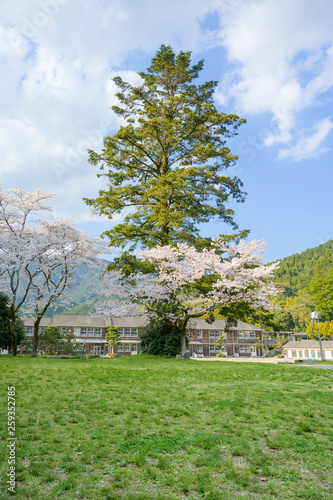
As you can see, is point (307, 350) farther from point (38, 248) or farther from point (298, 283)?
point (298, 283)

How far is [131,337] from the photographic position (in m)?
53.8

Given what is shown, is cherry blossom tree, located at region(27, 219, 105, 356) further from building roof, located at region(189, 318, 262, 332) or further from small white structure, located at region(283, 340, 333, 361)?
small white structure, located at region(283, 340, 333, 361)

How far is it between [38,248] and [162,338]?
31.6 feet

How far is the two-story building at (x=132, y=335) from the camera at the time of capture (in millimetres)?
51281

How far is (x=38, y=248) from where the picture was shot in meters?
20.0

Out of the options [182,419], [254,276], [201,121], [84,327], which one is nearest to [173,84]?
[201,121]

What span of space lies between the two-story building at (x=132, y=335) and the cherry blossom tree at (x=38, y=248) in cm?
2848

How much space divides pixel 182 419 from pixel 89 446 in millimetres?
1804

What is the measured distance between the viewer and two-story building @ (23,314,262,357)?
51281mm

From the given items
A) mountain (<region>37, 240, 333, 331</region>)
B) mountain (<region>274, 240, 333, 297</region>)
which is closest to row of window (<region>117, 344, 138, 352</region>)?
mountain (<region>37, 240, 333, 331</region>)

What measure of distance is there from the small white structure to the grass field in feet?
163

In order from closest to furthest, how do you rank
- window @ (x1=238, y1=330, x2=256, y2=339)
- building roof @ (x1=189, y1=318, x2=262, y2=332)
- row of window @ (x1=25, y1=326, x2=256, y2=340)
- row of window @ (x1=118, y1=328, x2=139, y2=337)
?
row of window @ (x1=25, y1=326, x2=256, y2=340)
row of window @ (x1=118, y1=328, x2=139, y2=337)
building roof @ (x1=189, y1=318, x2=262, y2=332)
window @ (x1=238, y1=330, x2=256, y2=339)

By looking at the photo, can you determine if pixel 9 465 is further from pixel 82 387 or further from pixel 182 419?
pixel 82 387

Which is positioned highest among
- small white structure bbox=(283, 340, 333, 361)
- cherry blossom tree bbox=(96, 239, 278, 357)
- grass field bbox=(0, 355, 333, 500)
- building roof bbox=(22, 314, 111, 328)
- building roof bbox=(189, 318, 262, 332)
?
cherry blossom tree bbox=(96, 239, 278, 357)
